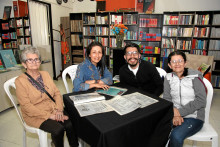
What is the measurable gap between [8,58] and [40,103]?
1.93 metres

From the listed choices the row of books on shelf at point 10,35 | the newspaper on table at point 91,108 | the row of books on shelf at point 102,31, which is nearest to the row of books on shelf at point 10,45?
the row of books on shelf at point 10,35

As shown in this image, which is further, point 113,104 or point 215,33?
point 215,33

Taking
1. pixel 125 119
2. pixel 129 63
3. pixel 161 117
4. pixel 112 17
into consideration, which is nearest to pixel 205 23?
pixel 112 17

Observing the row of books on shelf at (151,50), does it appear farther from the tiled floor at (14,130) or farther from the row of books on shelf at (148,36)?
the tiled floor at (14,130)

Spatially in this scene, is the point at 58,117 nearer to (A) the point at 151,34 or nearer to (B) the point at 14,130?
(B) the point at 14,130

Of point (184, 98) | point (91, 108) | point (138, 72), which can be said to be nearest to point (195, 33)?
point (138, 72)

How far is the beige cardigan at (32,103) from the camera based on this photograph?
139cm

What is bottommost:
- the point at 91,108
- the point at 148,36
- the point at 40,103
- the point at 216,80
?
the point at 216,80

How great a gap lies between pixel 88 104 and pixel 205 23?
4375 millimetres

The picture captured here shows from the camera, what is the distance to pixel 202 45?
425cm

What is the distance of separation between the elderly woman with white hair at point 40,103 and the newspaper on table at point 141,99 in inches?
23.5

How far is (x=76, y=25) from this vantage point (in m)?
4.82

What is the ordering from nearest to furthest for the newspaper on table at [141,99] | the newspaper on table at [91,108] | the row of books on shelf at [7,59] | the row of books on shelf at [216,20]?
1. the newspaper on table at [91,108]
2. the newspaper on table at [141,99]
3. the row of books on shelf at [7,59]
4. the row of books on shelf at [216,20]

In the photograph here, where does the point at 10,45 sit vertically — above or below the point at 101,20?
below
